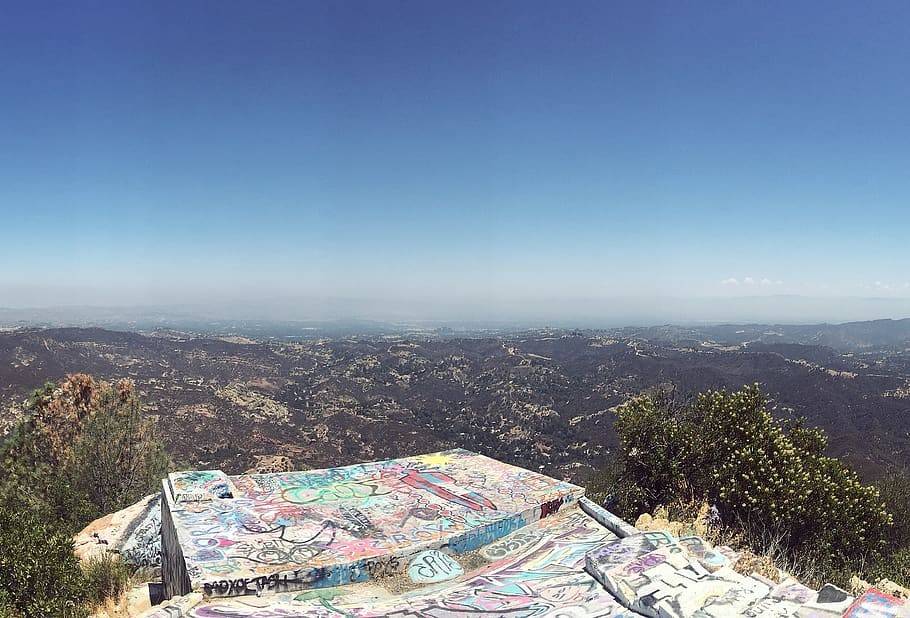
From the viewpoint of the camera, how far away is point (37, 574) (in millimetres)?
9508

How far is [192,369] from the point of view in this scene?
116 meters

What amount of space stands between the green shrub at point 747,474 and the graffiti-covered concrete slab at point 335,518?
2.31 meters

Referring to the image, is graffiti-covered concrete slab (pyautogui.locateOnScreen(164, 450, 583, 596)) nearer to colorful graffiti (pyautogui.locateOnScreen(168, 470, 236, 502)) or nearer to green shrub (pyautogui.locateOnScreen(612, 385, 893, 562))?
colorful graffiti (pyautogui.locateOnScreen(168, 470, 236, 502))

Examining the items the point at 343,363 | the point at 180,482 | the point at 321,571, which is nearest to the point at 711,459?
the point at 321,571

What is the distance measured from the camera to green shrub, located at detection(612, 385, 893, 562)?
12.0 metres

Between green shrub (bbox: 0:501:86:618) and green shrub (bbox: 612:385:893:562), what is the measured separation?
12943mm

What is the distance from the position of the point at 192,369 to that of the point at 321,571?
396ft

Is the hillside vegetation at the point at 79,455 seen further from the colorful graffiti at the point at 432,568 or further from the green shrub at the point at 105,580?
the colorful graffiti at the point at 432,568

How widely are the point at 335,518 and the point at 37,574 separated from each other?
5.62m

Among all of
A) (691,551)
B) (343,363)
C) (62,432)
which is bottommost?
(343,363)

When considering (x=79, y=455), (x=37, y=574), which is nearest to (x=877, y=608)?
(x=37, y=574)

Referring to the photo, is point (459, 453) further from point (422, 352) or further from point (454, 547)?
point (422, 352)

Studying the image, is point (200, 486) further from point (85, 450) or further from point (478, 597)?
point (85, 450)

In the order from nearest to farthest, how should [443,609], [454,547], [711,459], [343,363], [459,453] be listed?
[443,609] → [454,547] → [711,459] → [459,453] → [343,363]
